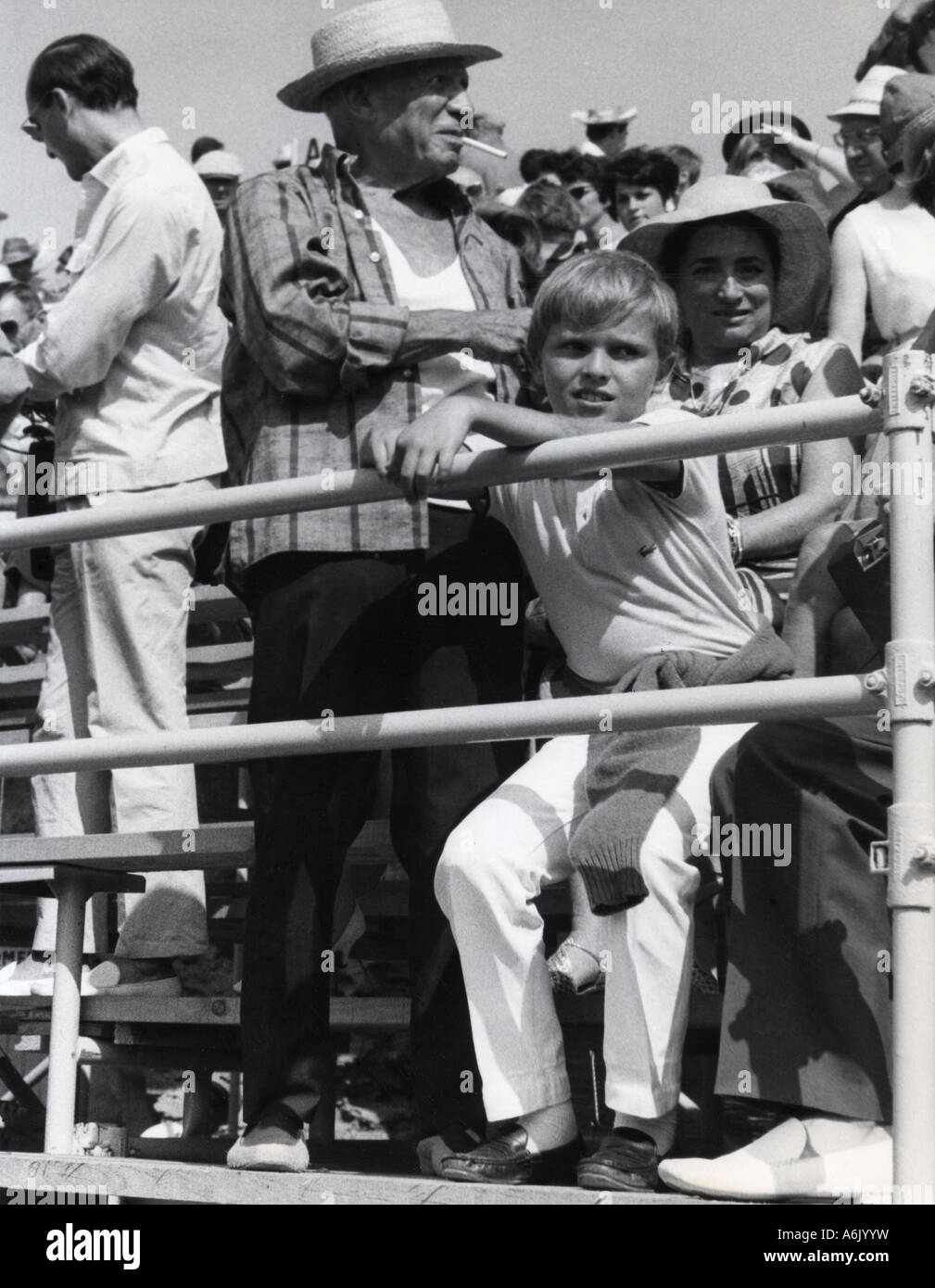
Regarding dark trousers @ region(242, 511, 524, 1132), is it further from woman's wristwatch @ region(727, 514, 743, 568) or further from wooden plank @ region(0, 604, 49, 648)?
wooden plank @ region(0, 604, 49, 648)

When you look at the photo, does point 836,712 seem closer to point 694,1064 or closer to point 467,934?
point 467,934

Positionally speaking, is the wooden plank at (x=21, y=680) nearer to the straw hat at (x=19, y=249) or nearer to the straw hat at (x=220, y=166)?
the straw hat at (x=220, y=166)

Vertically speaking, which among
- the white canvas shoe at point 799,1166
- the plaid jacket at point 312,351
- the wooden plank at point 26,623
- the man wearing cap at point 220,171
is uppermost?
the man wearing cap at point 220,171

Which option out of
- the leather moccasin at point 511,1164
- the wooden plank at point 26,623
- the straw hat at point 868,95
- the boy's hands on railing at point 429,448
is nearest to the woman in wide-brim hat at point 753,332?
the boy's hands on railing at point 429,448

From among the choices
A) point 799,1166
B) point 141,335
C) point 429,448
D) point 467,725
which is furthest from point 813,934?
point 141,335

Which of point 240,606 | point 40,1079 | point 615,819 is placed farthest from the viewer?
point 40,1079

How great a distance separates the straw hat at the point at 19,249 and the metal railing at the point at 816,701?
4.98 m

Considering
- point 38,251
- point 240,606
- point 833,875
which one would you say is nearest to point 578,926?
point 833,875

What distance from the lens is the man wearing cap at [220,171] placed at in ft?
22.0

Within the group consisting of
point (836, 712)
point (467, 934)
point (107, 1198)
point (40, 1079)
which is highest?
point (836, 712)

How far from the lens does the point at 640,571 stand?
2.93 m

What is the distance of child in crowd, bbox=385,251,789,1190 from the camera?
2609 mm

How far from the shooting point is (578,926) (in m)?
2.78

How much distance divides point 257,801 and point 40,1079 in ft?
9.83
